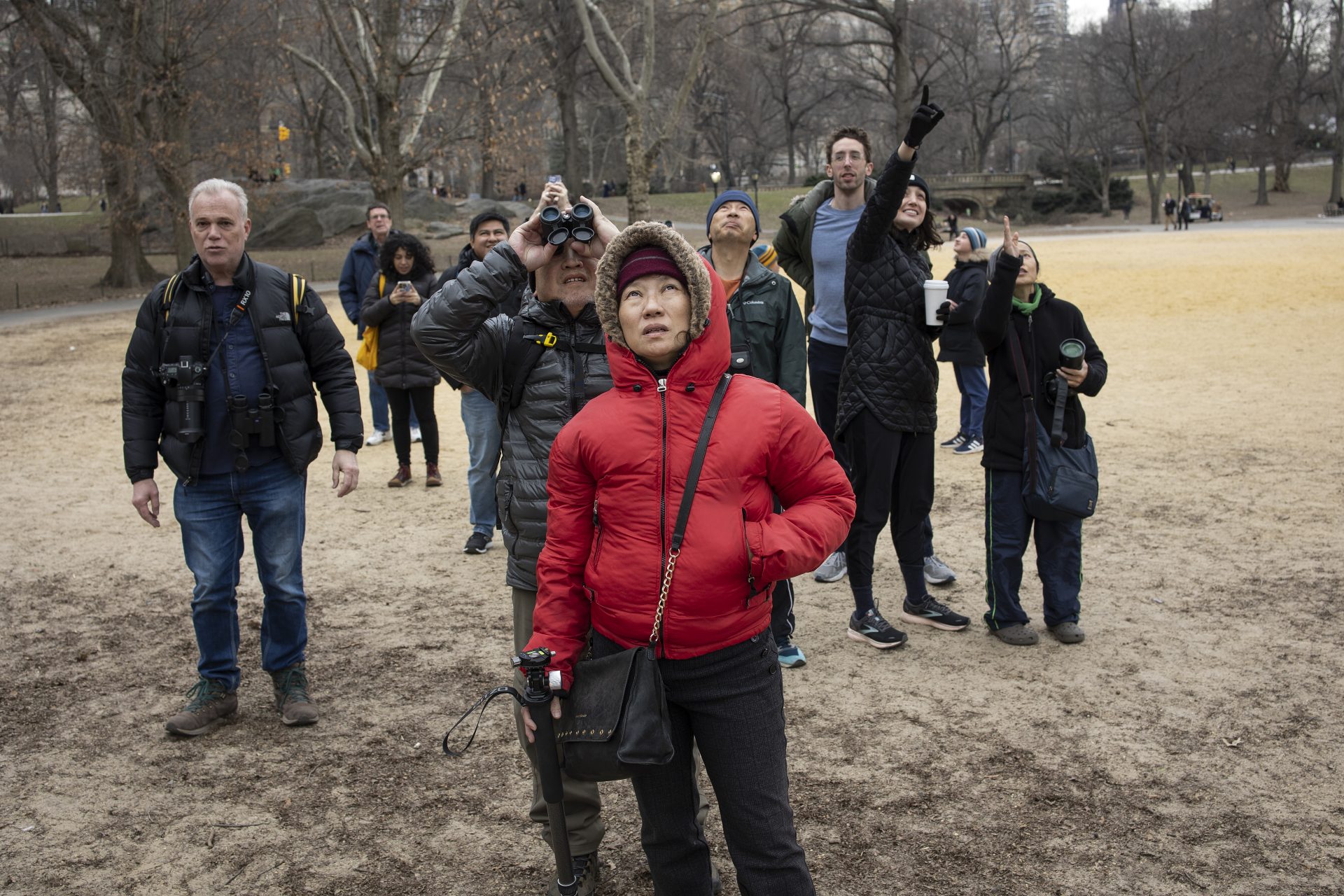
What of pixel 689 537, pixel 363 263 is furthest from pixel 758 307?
pixel 363 263

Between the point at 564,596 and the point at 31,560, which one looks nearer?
the point at 564,596

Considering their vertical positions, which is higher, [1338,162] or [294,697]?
[1338,162]

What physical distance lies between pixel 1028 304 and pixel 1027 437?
0.60m

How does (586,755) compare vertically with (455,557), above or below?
above

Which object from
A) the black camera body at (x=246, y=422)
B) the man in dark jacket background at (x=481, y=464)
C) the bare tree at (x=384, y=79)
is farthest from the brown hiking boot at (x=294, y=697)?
the bare tree at (x=384, y=79)

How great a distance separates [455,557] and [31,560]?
260 cm

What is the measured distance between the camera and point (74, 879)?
3.52 meters

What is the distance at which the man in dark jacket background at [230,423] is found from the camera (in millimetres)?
4355

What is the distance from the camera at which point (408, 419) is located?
344 inches

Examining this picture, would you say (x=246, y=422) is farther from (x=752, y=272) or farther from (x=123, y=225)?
(x=123, y=225)

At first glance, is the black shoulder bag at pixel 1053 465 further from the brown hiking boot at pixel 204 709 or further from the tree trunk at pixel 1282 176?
the tree trunk at pixel 1282 176

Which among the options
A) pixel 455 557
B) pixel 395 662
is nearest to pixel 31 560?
pixel 455 557

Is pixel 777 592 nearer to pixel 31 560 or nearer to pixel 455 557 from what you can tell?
pixel 455 557

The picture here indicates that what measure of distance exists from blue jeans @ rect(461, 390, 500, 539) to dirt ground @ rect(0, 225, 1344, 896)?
0.24 meters
